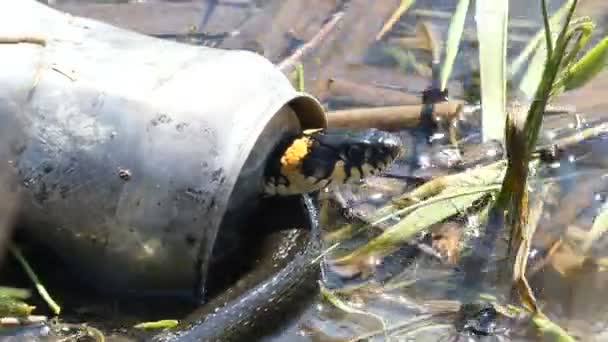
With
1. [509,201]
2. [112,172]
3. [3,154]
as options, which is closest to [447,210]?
[509,201]

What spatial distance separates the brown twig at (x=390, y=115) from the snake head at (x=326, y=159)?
0.41 metres

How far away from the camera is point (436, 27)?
4.23 metres

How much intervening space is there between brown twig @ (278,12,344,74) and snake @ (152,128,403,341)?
29.3 inches

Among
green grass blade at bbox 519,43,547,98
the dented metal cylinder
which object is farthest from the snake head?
green grass blade at bbox 519,43,547,98

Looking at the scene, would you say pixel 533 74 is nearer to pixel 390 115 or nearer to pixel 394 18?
pixel 390 115

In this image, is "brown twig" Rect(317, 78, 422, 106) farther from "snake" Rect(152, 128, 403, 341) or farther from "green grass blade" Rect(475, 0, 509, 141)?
"snake" Rect(152, 128, 403, 341)

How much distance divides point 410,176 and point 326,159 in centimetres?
43

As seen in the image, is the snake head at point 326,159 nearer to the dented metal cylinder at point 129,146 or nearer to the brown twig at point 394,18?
the dented metal cylinder at point 129,146

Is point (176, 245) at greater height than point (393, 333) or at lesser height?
greater

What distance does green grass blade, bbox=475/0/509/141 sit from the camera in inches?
138

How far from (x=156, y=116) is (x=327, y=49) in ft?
4.52

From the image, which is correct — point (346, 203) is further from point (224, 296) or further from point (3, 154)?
point (3, 154)

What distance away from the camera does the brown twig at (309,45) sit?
3.98 meters

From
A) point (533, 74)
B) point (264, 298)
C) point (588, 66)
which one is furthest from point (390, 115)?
point (264, 298)
